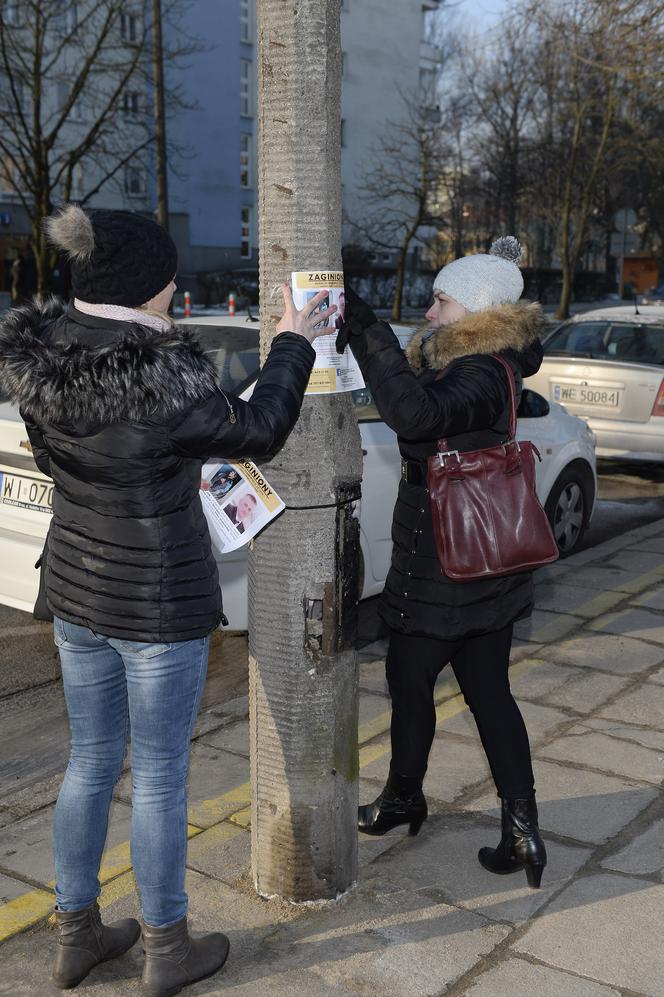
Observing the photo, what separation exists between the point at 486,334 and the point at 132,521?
113 cm

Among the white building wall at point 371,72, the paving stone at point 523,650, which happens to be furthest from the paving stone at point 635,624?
the white building wall at point 371,72

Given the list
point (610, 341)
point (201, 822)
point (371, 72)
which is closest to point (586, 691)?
point (201, 822)

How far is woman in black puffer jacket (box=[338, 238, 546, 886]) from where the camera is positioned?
290cm

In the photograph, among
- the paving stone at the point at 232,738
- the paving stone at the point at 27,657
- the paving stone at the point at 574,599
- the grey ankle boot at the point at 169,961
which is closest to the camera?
the grey ankle boot at the point at 169,961

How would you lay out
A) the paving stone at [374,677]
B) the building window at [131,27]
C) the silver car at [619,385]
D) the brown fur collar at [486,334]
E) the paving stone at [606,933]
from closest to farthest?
the paving stone at [606,933] < the brown fur collar at [486,334] < the paving stone at [374,677] < the silver car at [619,385] < the building window at [131,27]

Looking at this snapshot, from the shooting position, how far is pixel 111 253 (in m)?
2.40

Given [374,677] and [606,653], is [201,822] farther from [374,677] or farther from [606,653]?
[606,653]

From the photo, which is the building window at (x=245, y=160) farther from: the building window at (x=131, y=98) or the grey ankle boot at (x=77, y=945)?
the grey ankle boot at (x=77, y=945)

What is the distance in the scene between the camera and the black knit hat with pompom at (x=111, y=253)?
2.39m

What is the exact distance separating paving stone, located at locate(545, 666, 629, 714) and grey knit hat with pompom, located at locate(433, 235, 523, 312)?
221cm

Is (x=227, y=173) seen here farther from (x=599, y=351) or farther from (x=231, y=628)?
(x=231, y=628)

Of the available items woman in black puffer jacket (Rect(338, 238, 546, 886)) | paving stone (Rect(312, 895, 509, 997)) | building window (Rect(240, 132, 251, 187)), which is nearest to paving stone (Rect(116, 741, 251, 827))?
woman in black puffer jacket (Rect(338, 238, 546, 886))

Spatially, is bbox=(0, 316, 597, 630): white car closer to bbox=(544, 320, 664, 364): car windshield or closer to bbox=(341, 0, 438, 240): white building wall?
bbox=(544, 320, 664, 364): car windshield

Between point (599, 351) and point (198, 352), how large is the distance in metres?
8.35
